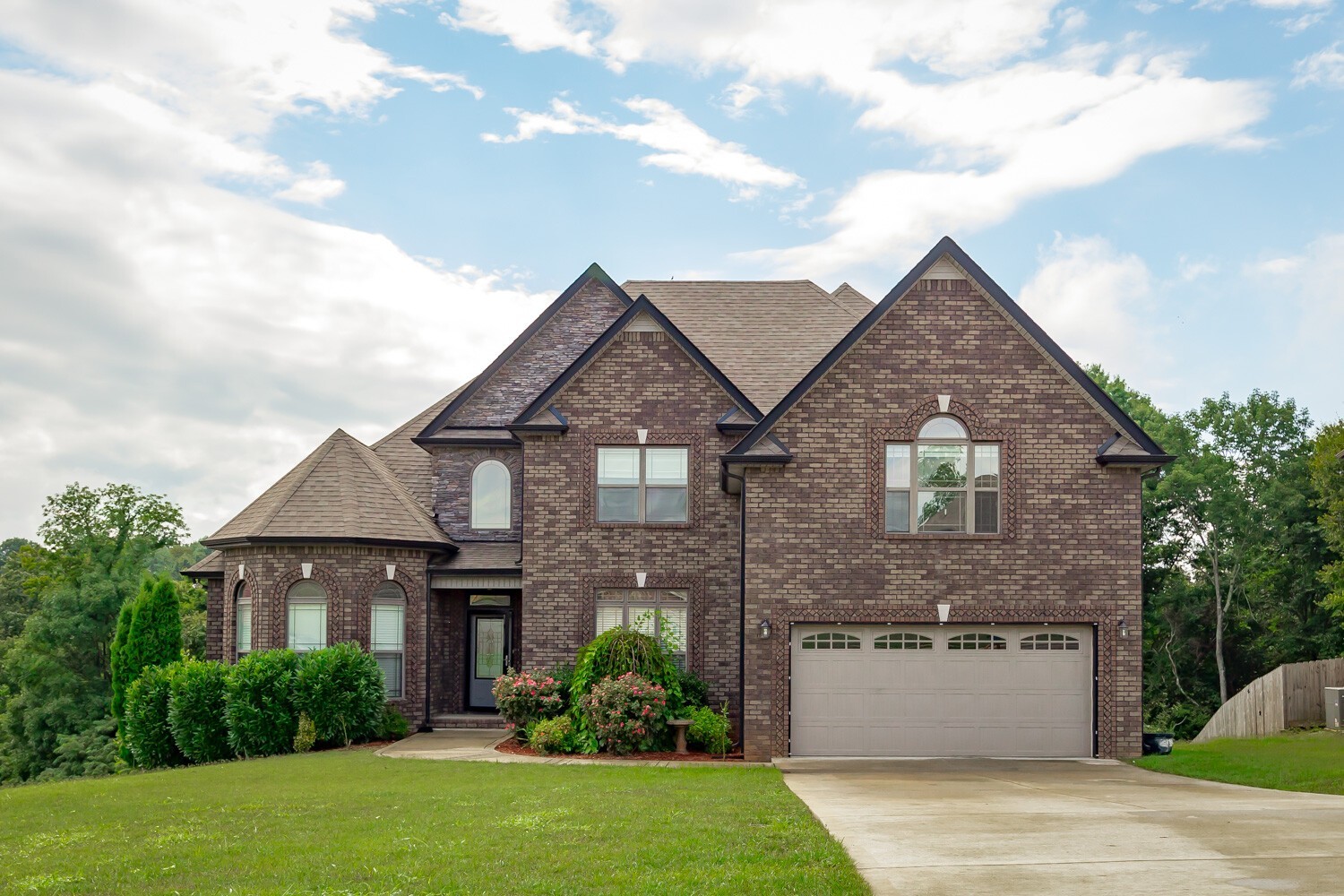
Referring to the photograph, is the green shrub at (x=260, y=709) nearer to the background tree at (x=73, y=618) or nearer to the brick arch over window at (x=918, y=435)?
the brick arch over window at (x=918, y=435)

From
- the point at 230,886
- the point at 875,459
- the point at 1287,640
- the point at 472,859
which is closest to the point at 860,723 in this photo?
the point at 875,459

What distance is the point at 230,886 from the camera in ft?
28.3

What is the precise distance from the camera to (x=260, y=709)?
66.5 feet

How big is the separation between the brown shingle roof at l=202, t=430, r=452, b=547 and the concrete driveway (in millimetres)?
9919

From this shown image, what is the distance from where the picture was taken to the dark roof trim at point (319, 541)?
22.0 metres

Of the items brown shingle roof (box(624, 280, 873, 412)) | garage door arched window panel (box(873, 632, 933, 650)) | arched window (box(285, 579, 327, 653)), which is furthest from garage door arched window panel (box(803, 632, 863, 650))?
arched window (box(285, 579, 327, 653))

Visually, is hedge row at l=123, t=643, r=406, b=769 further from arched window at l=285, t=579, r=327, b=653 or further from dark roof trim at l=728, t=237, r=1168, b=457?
dark roof trim at l=728, t=237, r=1168, b=457

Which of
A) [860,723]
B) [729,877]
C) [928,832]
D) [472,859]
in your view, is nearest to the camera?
[729,877]

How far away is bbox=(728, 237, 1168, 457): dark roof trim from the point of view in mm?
18906

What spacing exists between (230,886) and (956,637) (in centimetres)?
1262

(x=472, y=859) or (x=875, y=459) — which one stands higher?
(x=875, y=459)

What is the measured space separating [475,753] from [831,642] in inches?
231

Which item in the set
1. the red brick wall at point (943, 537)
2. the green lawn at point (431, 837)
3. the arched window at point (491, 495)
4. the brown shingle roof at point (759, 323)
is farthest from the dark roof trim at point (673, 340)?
the green lawn at point (431, 837)

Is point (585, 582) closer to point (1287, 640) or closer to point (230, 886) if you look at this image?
point (230, 886)
